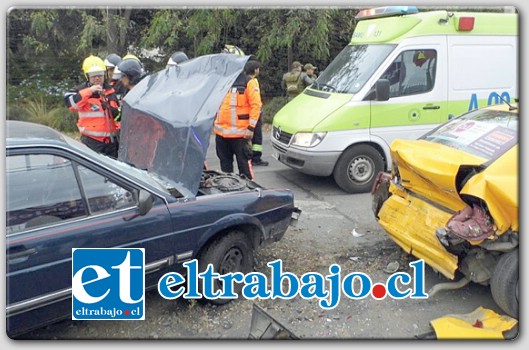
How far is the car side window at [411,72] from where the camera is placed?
21.0 ft

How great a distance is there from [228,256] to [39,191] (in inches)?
55.3

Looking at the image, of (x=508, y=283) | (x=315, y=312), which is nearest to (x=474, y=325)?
(x=508, y=283)

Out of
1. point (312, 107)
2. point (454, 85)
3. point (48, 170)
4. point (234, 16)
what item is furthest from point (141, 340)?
point (234, 16)

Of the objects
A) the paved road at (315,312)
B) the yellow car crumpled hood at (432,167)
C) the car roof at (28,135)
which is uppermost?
the car roof at (28,135)

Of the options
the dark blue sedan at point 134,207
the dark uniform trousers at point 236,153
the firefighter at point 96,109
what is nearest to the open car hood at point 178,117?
the dark blue sedan at point 134,207

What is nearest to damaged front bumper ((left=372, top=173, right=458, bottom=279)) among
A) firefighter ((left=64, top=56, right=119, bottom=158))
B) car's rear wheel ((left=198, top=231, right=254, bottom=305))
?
car's rear wheel ((left=198, top=231, right=254, bottom=305))

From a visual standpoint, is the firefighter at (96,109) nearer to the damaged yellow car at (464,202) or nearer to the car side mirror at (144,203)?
the car side mirror at (144,203)

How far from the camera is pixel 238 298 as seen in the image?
3.90m

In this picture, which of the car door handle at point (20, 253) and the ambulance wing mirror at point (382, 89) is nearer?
the car door handle at point (20, 253)

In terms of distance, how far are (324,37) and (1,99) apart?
A: 7068 millimetres

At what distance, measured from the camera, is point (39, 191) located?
3021 mm

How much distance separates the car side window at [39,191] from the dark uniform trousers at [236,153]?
3.46 meters

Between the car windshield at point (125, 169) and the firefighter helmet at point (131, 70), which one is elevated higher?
the firefighter helmet at point (131, 70)

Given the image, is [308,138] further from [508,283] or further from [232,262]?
[508,283]
